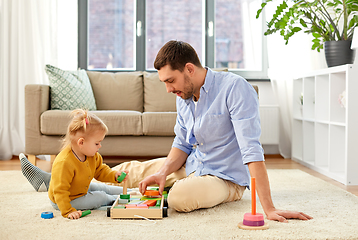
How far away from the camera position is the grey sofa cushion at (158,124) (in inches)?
108

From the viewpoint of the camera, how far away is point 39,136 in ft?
8.96

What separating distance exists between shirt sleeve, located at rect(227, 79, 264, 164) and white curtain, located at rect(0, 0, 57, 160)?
8.48ft

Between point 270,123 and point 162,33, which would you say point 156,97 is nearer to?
point 162,33

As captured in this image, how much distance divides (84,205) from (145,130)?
1.22 metres

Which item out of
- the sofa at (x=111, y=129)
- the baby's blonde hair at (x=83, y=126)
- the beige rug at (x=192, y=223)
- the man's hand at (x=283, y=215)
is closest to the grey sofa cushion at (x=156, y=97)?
the sofa at (x=111, y=129)

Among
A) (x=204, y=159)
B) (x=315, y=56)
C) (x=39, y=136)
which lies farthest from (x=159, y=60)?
(x=315, y=56)

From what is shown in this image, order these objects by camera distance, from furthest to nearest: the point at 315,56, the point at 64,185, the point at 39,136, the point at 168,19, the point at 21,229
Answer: the point at 168,19 < the point at 315,56 < the point at 39,136 < the point at 64,185 < the point at 21,229

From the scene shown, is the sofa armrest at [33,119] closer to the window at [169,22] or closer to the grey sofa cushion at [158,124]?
the grey sofa cushion at [158,124]

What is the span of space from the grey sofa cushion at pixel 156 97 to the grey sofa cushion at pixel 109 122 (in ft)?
1.92

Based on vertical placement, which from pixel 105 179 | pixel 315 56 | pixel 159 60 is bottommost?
pixel 105 179

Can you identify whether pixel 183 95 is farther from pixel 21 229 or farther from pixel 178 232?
pixel 21 229

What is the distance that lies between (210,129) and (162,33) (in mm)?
2572

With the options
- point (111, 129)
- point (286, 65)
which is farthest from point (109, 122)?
point (286, 65)

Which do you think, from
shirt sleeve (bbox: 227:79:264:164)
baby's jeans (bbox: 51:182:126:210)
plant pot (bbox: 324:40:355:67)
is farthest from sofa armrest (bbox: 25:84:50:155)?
plant pot (bbox: 324:40:355:67)
